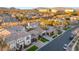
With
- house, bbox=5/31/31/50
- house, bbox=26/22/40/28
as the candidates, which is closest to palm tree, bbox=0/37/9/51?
house, bbox=5/31/31/50

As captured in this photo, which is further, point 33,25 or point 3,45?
point 33,25

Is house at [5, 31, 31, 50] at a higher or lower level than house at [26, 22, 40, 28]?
lower

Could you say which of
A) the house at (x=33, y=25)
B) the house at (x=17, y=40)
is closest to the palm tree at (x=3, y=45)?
the house at (x=17, y=40)

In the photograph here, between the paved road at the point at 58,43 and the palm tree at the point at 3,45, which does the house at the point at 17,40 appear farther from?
the paved road at the point at 58,43

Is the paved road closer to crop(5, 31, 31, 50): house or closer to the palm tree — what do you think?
crop(5, 31, 31, 50): house

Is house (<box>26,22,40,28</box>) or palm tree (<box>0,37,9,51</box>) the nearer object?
palm tree (<box>0,37,9,51</box>)

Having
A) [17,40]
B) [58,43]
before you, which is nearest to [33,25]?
[17,40]

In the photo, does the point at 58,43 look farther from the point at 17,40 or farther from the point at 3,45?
the point at 3,45

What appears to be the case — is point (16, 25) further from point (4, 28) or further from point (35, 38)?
point (35, 38)

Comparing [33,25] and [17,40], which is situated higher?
[33,25]

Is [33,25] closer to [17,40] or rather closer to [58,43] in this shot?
[17,40]

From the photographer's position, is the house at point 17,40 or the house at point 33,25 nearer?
the house at point 17,40

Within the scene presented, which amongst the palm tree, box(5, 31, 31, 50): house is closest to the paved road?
box(5, 31, 31, 50): house
